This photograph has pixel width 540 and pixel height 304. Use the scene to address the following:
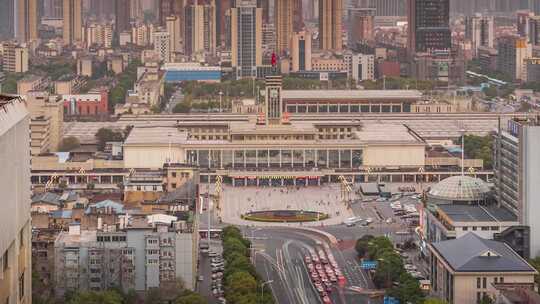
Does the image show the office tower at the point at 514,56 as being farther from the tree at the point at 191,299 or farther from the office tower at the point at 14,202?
the office tower at the point at 14,202

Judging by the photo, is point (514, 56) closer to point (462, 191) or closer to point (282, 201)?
point (282, 201)

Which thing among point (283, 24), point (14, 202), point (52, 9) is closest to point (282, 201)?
point (14, 202)

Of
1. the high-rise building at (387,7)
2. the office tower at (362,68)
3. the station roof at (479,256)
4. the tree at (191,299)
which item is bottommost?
the tree at (191,299)

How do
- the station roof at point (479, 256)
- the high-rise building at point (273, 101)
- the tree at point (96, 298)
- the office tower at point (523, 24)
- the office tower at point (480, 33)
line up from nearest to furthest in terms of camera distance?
the tree at point (96, 298) < the station roof at point (479, 256) < the high-rise building at point (273, 101) < the office tower at point (523, 24) < the office tower at point (480, 33)

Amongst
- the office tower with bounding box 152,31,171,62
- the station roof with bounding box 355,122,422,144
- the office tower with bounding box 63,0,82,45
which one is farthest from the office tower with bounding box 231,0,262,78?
the station roof with bounding box 355,122,422,144

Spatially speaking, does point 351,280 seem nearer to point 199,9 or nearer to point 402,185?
point 402,185

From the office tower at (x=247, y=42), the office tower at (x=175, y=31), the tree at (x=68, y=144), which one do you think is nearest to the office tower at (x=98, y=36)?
the office tower at (x=175, y=31)
